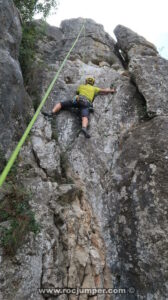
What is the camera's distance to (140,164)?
19.7 ft

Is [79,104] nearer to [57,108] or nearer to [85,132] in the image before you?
[57,108]

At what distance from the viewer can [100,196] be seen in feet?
19.8

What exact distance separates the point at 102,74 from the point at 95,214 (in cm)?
575

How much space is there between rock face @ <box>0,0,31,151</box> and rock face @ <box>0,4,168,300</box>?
20.5 inches

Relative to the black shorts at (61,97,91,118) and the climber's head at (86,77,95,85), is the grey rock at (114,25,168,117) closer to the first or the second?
the climber's head at (86,77,95,85)

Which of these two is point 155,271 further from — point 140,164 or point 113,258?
point 140,164

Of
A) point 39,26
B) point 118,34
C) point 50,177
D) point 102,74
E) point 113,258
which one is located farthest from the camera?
point 118,34

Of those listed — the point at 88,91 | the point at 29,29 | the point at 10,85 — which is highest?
the point at 29,29

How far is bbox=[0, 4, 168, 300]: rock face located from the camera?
4434 millimetres

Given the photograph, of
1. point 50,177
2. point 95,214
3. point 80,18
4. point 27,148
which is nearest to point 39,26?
point 80,18

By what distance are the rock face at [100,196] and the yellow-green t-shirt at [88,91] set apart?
0.29 metres

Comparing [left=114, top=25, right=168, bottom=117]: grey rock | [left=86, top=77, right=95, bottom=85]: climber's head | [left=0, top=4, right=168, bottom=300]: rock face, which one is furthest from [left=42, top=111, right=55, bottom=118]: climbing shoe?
[left=114, top=25, right=168, bottom=117]: grey rock

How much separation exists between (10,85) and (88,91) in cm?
272

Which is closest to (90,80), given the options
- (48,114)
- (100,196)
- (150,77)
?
(150,77)
